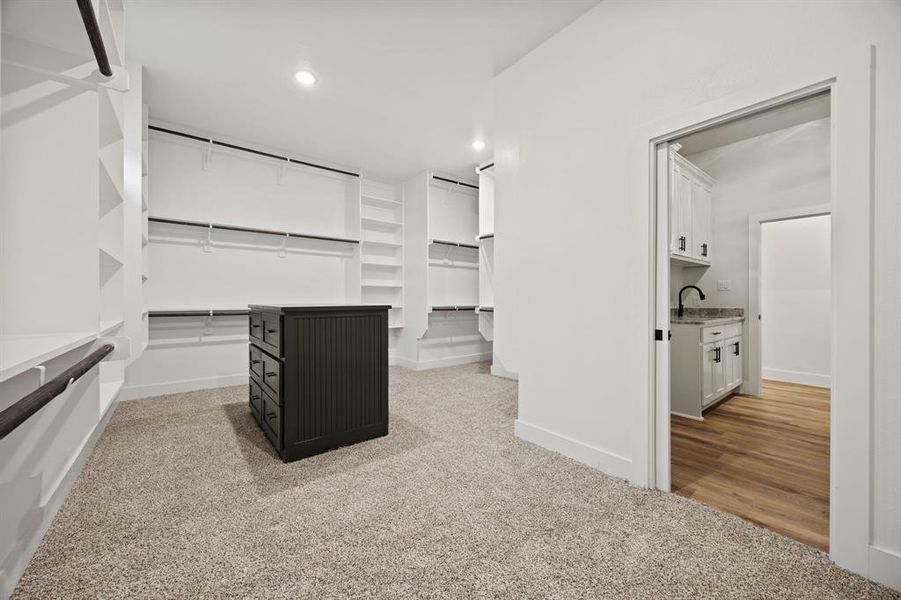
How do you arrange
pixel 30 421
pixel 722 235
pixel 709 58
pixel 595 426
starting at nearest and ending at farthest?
pixel 30 421 < pixel 709 58 < pixel 595 426 < pixel 722 235

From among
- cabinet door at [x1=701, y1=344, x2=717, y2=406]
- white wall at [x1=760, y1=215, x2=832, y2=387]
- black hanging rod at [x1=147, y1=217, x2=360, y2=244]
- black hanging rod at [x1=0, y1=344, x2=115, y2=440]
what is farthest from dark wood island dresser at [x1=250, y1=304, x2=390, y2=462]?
white wall at [x1=760, y1=215, x2=832, y2=387]

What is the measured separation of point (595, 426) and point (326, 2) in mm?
2931

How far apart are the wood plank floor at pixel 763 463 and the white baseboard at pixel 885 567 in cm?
18

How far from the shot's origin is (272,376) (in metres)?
2.51

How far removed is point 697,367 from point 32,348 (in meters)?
3.94

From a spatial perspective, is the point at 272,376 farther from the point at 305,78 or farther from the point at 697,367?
the point at 697,367

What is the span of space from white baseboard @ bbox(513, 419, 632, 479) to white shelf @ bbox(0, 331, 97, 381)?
7.63 feet

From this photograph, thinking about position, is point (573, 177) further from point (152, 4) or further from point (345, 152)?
point (345, 152)

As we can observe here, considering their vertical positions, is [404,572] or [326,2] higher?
[326,2]

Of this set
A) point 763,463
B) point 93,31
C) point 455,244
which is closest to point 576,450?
point 763,463

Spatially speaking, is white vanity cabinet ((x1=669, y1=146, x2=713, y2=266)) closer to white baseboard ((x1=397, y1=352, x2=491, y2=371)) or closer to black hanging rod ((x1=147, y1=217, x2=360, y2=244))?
white baseboard ((x1=397, y1=352, x2=491, y2=371))

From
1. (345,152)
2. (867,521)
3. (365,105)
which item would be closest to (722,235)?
(867,521)

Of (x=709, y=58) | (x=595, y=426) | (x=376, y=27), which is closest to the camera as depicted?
(x=709, y=58)

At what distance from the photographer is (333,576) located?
137cm
